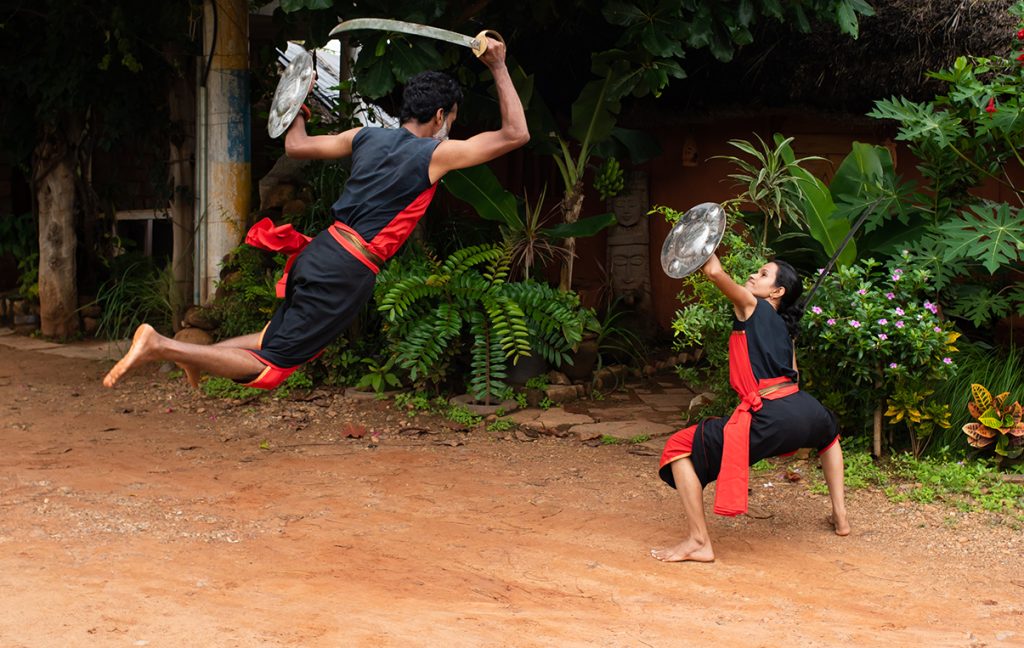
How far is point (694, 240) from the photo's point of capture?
4.54 m

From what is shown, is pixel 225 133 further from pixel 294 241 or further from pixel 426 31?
pixel 426 31

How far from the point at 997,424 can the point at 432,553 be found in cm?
327

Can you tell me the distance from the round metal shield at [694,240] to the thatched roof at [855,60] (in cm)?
385

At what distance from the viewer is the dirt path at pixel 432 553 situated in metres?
3.77

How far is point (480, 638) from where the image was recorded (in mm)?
3629

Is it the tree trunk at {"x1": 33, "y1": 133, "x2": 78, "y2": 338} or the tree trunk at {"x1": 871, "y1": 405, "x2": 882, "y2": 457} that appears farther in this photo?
the tree trunk at {"x1": 33, "y1": 133, "x2": 78, "y2": 338}

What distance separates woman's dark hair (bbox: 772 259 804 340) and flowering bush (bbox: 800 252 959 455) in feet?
2.89

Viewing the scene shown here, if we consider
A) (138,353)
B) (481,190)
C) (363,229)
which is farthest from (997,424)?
(138,353)

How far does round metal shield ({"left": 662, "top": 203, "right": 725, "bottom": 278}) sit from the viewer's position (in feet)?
14.5

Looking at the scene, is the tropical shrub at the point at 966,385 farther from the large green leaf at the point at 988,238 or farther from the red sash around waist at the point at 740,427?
the red sash around waist at the point at 740,427

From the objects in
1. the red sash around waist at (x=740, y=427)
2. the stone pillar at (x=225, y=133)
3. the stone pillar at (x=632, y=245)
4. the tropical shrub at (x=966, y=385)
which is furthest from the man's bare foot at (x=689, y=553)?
the stone pillar at (x=632, y=245)

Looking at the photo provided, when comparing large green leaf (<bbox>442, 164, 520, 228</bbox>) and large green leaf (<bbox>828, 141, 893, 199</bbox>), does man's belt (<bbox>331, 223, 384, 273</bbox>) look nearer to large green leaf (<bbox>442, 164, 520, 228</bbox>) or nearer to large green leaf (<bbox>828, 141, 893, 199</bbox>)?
large green leaf (<bbox>442, 164, 520, 228</bbox>)

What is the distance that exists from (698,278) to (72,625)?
162 inches

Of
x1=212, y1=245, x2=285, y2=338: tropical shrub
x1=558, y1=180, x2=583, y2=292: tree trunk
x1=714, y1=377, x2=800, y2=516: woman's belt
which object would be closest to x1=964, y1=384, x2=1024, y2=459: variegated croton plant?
x1=714, y1=377, x2=800, y2=516: woman's belt
